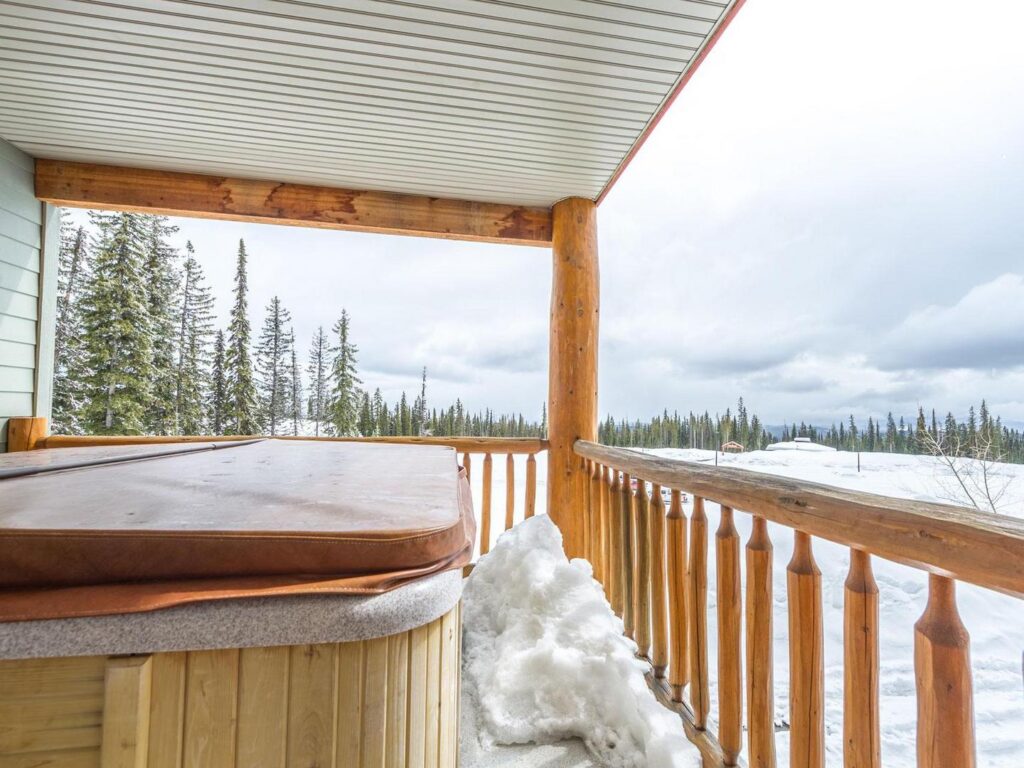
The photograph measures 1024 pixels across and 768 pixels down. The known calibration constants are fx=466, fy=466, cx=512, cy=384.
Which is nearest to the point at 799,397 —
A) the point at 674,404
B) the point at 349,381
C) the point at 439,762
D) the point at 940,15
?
the point at 674,404

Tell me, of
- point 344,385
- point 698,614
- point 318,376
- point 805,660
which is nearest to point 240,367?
point 318,376

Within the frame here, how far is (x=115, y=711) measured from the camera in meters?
0.68

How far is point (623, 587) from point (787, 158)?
11.7 feet

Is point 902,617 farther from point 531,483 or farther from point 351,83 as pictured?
point 351,83

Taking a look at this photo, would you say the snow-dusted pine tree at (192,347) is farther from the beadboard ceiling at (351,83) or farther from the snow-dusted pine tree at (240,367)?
the beadboard ceiling at (351,83)

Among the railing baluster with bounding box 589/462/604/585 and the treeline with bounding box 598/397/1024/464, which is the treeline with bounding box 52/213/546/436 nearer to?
the railing baluster with bounding box 589/462/604/585

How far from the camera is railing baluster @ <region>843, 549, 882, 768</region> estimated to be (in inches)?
32.3

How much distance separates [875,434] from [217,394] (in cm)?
453

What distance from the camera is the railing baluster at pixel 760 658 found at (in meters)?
1.11

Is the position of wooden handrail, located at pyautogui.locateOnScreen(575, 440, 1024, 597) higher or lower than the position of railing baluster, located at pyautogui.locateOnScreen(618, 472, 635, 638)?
higher

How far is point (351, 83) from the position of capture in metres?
2.21

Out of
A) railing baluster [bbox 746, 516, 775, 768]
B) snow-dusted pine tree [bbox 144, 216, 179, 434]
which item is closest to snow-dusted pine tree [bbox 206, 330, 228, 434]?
snow-dusted pine tree [bbox 144, 216, 179, 434]

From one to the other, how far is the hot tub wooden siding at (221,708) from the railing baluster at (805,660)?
0.78m

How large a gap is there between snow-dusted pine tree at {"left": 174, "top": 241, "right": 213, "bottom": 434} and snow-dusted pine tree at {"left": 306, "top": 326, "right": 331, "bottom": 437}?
828 mm
